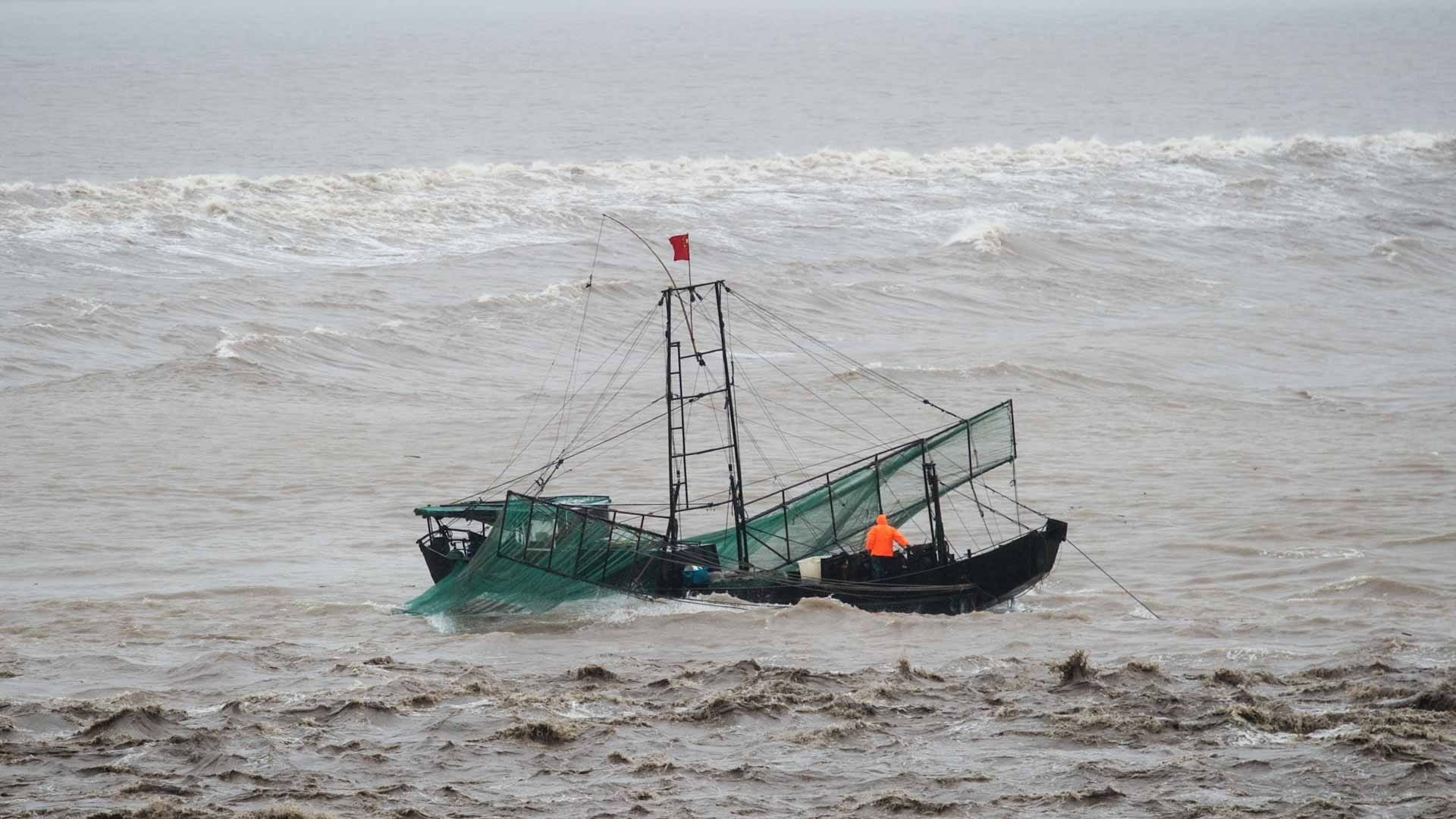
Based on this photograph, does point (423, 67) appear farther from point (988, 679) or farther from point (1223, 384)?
point (988, 679)

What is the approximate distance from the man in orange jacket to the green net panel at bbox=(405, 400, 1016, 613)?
603 mm

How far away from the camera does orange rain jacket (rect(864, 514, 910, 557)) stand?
1582 cm

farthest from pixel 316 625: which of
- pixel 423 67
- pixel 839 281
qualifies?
pixel 423 67

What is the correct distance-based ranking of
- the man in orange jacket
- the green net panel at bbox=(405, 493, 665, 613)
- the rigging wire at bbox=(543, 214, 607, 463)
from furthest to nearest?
the rigging wire at bbox=(543, 214, 607, 463)
the man in orange jacket
the green net panel at bbox=(405, 493, 665, 613)

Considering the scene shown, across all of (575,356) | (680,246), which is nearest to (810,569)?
(680,246)

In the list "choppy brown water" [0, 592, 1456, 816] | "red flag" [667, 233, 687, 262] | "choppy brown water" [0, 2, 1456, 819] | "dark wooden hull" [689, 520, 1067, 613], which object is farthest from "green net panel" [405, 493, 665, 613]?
"red flag" [667, 233, 687, 262]

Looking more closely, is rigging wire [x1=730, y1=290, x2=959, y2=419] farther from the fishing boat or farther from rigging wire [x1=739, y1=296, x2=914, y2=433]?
the fishing boat

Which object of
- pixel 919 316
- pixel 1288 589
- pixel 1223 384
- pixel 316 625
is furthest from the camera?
pixel 919 316

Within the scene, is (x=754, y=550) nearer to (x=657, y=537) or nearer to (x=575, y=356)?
(x=657, y=537)

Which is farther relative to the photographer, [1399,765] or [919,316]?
[919,316]

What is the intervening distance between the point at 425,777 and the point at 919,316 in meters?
23.7

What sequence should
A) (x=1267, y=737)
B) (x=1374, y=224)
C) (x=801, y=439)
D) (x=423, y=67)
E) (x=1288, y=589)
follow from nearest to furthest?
1. (x=1267, y=737)
2. (x=1288, y=589)
3. (x=801, y=439)
4. (x=1374, y=224)
5. (x=423, y=67)

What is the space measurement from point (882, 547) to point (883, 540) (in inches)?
2.8

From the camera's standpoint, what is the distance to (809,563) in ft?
52.8
